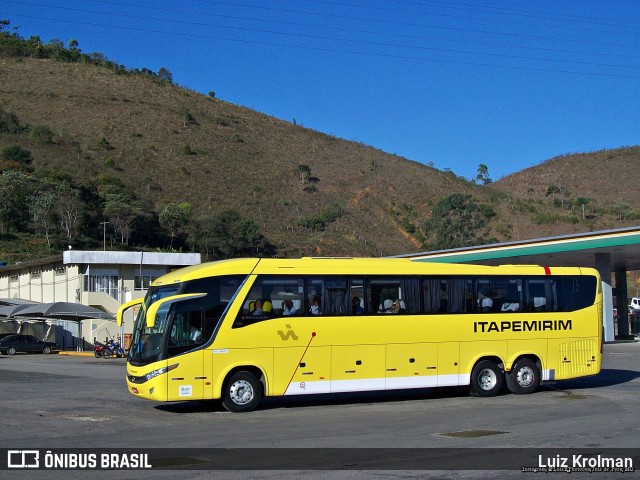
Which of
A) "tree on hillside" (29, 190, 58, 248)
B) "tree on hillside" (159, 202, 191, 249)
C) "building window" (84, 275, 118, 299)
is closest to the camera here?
"building window" (84, 275, 118, 299)

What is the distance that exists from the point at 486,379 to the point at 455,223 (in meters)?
64.8

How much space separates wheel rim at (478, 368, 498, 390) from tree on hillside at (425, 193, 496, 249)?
63.5 m

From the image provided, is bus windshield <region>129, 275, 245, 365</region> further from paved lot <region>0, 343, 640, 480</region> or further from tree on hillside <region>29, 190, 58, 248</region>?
tree on hillside <region>29, 190, 58, 248</region>

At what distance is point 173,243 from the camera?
85188 mm

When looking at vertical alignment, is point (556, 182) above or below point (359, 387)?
above

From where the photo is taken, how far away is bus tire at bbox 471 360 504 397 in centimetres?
1875

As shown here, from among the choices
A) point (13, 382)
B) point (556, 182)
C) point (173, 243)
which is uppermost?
point (556, 182)

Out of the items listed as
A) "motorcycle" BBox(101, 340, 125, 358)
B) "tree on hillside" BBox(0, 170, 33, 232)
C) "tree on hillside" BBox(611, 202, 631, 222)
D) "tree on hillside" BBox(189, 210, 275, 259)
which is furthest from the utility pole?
"tree on hillside" BBox(611, 202, 631, 222)

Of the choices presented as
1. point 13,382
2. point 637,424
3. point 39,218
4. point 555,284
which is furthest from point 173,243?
point 637,424

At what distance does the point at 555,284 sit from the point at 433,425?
667 centimetres

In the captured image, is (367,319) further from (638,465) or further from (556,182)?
(556,182)

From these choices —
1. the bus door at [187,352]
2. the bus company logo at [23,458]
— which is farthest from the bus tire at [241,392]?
the bus company logo at [23,458]

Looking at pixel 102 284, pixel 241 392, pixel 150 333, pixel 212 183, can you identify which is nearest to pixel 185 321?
pixel 150 333

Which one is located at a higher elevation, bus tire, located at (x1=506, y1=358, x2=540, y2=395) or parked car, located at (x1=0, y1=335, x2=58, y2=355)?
bus tire, located at (x1=506, y1=358, x2=540, y2=395)
